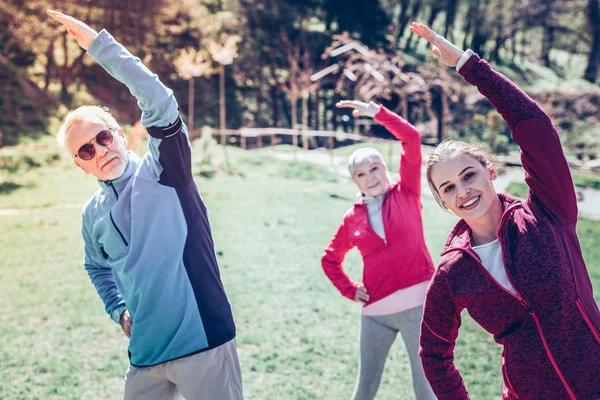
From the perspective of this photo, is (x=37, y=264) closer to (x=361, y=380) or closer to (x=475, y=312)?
(x=361, y=380)

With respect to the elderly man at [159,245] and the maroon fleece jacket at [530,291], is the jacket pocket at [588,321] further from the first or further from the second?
the elderly man at [159,245]

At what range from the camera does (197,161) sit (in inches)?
569

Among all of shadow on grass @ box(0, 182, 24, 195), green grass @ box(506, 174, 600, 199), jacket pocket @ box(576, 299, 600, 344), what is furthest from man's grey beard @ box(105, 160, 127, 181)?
shadow on grass @ box(0, 182, 24, 195)

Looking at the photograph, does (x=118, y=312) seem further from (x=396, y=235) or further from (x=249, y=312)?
(x=249, y=312)

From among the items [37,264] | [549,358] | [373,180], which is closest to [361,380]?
[373,180]

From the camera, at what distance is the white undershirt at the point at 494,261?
160 centimetres

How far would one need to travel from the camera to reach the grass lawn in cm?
384

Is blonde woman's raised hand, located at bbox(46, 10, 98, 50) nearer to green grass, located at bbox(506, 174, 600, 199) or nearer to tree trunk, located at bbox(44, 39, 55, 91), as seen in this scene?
green grass, located at bbox(506, 174, 600, 199)

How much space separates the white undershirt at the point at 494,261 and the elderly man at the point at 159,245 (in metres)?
0.90

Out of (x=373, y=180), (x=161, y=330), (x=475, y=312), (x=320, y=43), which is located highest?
(x=320, y=43)

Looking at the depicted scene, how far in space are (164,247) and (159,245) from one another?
0.02 metres

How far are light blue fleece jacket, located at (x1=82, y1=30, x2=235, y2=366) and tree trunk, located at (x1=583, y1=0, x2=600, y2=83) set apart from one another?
32.2 m

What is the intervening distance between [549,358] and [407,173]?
1.42m

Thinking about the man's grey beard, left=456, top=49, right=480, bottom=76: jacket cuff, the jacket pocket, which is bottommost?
the jacket pocket
